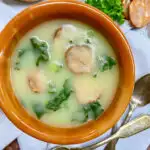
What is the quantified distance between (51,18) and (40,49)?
103 mm

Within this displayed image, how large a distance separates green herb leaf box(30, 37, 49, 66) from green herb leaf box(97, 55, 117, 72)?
0.16 m

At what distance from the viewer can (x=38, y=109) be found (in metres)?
1.33

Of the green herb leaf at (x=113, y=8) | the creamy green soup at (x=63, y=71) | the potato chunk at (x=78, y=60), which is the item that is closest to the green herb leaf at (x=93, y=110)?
the creamy green soup at (x=63, y=71)

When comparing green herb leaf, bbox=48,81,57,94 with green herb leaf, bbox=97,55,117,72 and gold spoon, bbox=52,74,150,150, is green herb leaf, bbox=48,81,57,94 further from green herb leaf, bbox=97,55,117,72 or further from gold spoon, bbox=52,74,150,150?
gold spoon, bbox=52,74,150,150

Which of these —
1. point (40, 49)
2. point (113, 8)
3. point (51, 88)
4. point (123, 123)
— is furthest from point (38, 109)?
point (113, 8)

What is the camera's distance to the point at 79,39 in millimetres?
1328

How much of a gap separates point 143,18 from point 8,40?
519 mm

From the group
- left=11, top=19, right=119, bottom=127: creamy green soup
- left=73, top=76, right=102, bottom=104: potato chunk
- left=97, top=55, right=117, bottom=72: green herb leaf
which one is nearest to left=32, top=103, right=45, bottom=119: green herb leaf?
left=11, top=19, right=119, bottom=127: creamy green soup

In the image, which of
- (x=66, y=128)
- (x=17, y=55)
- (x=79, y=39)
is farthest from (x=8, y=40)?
(x=66, y=128)

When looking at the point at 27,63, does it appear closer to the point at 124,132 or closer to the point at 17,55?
the point at 17,55

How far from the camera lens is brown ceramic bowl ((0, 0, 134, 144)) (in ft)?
4.23

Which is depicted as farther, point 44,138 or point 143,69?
point 143,69

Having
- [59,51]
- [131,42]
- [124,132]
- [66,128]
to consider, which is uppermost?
[59,51]

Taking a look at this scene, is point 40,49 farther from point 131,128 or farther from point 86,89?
point 131,128
